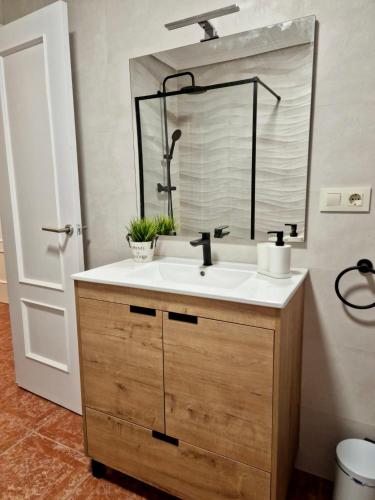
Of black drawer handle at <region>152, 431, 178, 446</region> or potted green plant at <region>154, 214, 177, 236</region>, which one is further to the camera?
potted green plant at <region>154, 214, 177, 236</region>

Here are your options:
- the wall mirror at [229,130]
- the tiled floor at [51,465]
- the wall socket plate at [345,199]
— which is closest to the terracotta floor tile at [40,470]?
the tiled floor at [51,465]

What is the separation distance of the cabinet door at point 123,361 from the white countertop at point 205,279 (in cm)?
10

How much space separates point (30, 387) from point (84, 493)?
0.91 meters

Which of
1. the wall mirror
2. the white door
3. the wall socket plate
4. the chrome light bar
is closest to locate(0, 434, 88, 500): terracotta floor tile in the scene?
the white door

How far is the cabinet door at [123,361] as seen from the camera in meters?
1.22

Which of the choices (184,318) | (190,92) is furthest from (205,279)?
(190,92)

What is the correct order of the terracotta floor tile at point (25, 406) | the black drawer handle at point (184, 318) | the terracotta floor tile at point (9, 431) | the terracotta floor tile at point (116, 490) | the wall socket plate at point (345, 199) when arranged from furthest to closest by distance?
the terracotta floor tile at point (25, 406) → the terracotta floor tile at point (9, 431) → the terracotta floor tile at point (116, 490) → the wall socket plate at point (345, 199) → the black drawer handle at point (184, 318)

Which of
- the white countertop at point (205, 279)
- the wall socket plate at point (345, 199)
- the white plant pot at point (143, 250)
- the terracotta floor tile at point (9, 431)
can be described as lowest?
the terracotta floor tile at point (9, 431)

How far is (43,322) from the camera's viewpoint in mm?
1954

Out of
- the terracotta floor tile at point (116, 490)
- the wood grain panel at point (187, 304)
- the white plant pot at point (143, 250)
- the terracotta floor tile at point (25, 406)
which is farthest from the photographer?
the terracotta floor tile at point (25, 406)

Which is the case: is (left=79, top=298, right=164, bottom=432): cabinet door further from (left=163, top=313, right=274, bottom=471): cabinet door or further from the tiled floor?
the tiled floor

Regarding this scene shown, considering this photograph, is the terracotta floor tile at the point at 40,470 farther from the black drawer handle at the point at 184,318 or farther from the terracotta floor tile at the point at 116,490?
the black drawer handle at the point at 184,318

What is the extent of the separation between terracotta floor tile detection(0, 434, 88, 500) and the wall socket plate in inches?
60.2

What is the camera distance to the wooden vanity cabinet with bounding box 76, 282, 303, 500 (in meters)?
1.05
